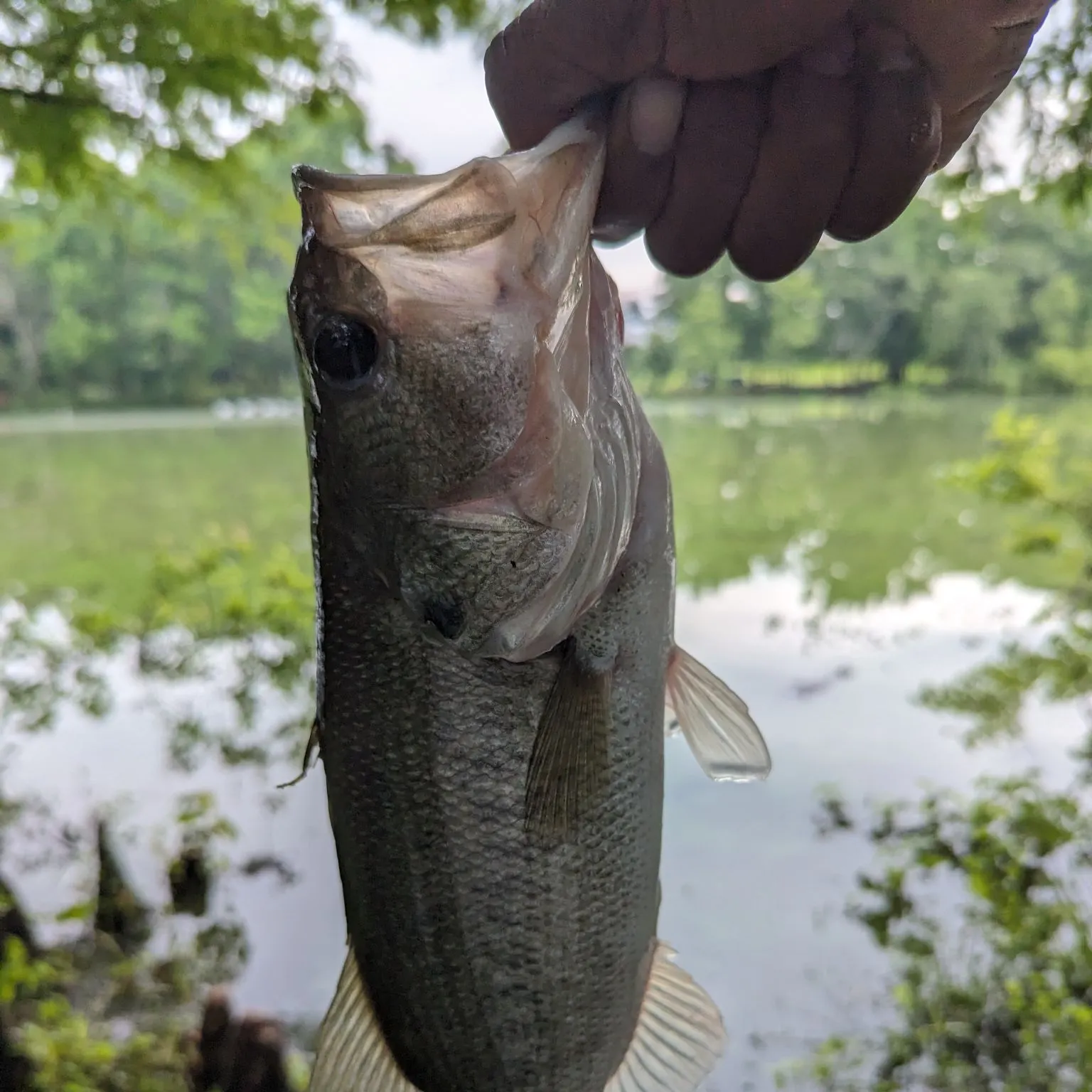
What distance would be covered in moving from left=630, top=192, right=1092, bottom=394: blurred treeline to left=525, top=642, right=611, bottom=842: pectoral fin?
306 inches

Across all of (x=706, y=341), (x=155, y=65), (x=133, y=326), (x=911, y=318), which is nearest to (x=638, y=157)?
(x=155, y=65)

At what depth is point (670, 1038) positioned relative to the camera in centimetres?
131

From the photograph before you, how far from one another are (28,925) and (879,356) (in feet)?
38.9

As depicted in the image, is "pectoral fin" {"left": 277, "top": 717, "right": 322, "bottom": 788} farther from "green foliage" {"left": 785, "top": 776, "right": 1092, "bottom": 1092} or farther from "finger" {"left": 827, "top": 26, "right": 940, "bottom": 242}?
"green foliage" {"left": 785, "top": 776, "right": 1092, "bottom": 1092}

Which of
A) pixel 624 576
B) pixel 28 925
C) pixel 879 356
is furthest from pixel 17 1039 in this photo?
pixel 879 356

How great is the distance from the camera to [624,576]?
1.11m

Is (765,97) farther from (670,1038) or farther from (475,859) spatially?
(670,1038)

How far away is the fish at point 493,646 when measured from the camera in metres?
0.88

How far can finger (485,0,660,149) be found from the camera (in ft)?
3.04

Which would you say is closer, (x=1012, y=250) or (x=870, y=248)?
(x=870, y=248)

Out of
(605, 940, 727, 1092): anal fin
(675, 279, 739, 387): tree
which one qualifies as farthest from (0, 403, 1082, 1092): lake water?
(605, 940, 727, 1092): anal fin

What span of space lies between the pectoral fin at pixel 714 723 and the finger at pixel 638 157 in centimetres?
62

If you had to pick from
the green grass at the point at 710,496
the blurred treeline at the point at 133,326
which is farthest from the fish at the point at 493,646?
the blurred treeline at the point at 133,326

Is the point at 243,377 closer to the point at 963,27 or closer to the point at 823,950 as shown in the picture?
the point at 823,950
